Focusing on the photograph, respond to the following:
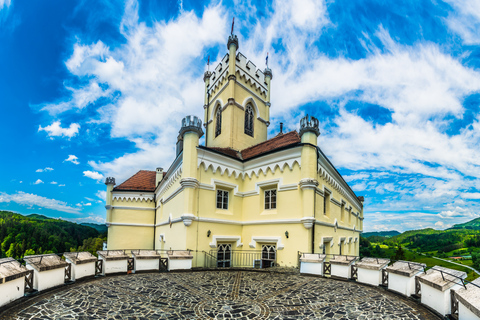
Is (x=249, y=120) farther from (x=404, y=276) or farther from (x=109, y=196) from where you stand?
(x=404, y=276)

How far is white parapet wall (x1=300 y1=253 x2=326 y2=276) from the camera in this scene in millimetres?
9762

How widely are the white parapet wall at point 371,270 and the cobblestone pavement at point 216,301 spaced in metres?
0.33

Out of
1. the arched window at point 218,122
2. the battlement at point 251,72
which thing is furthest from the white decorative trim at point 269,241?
the battlement at point 251,72

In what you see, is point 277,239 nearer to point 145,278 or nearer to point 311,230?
point 311,230

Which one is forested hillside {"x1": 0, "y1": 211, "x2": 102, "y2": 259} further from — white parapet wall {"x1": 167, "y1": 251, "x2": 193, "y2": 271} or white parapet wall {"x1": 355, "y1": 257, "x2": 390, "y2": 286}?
white parapet wall {"x1": 355, "y1": 257, "x2": 390, "y2": 286}

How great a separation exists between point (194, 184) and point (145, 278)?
4850mm

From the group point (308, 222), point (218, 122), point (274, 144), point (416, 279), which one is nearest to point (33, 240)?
point (218, 122)

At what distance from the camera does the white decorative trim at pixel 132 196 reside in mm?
23203

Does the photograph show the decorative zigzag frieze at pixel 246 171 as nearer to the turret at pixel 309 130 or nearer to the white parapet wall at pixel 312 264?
the turret at pixel 309 130

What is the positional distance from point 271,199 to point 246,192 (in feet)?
5.75

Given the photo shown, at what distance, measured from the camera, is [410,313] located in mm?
5535

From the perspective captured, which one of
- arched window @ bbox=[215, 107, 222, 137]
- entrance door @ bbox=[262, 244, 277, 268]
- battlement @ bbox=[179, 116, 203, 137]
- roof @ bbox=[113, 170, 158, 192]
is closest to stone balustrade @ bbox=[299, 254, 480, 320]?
entrance door @ bbox=[262, 244, 277, 268]

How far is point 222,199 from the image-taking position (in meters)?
14.2

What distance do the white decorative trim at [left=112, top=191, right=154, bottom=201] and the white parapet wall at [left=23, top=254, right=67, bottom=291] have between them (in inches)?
618
